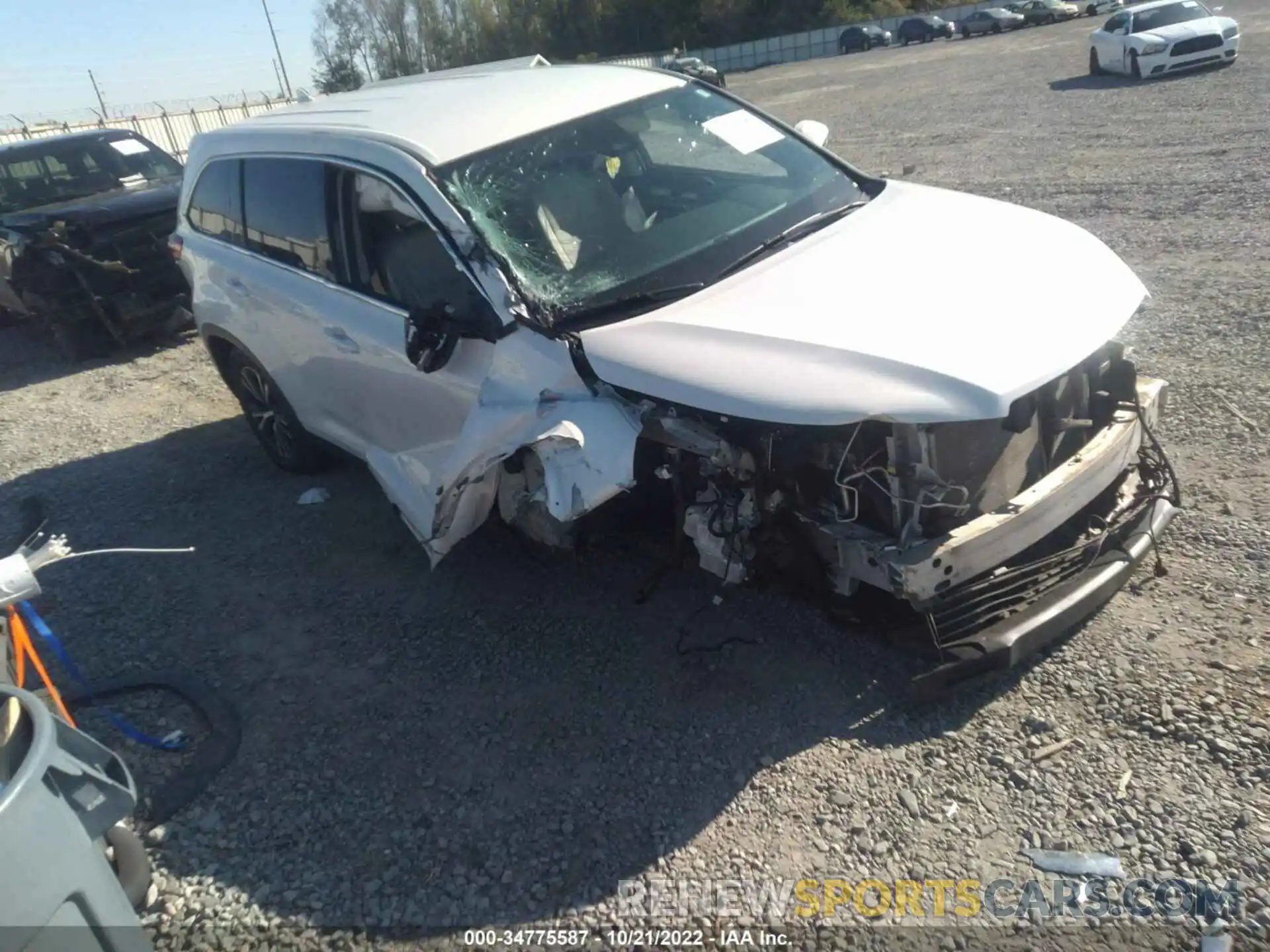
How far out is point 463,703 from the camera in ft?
12.1

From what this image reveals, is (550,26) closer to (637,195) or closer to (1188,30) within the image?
(1188,30)

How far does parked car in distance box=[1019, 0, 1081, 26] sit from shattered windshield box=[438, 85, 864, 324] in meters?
41.9

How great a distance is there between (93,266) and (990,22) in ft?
137

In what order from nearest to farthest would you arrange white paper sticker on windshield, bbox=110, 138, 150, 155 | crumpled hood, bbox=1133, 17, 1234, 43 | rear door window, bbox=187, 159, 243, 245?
rear door window, bbox=187, 159, 243, 245, white paper sticker on windshield, bbox=110, 138, 150, 155, crumpled hood, bbox=1133, 17, 1234, 43

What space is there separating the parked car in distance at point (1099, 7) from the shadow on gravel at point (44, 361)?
1632 inches

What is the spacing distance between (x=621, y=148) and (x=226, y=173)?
244cm

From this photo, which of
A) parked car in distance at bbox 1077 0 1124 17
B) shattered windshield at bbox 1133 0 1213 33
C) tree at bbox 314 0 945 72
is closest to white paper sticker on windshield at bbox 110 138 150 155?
shattered windshield at bbox 1133 0 1213 33

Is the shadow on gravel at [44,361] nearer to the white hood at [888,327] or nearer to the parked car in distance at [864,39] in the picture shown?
the white hood at [888,327]

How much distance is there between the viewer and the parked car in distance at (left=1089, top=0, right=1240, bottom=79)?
53.8 ft

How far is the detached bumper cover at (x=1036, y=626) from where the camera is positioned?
308cm

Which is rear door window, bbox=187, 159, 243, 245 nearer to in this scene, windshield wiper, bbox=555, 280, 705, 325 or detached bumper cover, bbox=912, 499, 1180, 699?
windshield wiper, bbox=555, 280, 705, 325

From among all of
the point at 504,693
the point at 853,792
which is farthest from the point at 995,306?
the point at 504,693

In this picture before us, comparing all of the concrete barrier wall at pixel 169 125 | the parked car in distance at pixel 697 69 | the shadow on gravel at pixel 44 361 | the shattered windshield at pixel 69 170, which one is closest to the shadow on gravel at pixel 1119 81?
the parked car in distance at pixel 697 69

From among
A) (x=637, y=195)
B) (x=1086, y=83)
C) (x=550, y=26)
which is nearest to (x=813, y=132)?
(x=637, y=195)
